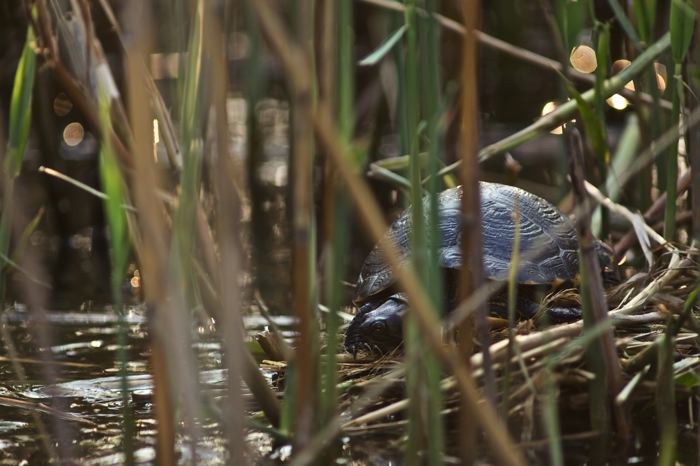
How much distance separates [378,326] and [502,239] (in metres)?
0.43

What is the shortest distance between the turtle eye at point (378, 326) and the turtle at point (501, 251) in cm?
9

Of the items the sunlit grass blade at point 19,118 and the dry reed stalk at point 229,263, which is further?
the sunlit grass blade at point 19,118

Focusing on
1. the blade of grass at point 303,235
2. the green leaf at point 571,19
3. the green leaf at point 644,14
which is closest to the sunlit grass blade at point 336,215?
the blade of grass at point 303,235

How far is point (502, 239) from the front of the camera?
2.09 m

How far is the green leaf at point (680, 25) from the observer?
1.47 m

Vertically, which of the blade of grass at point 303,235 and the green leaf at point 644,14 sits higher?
the green leaf at point 644,14

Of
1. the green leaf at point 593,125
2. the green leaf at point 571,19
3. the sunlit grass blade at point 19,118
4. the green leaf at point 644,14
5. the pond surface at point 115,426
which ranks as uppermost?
the green leaf at point 644,14

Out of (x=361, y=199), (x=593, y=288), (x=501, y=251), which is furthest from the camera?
(x=501, y=251)

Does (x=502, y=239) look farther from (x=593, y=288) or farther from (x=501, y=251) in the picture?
(x=593, y=288)

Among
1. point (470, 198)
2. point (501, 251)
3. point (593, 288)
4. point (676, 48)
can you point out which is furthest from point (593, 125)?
point (501, 251)

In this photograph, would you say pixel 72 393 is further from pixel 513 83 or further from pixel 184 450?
pixel 513 83

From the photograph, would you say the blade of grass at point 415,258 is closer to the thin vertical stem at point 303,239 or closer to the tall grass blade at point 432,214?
the tall grass blade at point 432,214

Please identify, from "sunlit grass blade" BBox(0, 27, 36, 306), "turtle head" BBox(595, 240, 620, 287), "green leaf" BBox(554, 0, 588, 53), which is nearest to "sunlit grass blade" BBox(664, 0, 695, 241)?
"green leaf" BBox(554, 0, 588, 53)

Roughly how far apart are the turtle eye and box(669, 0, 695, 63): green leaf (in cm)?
64
